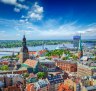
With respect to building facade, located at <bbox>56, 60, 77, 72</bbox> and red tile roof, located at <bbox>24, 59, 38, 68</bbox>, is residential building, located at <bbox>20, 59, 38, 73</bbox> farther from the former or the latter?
building facade, located at <bbox>56, 60, 77, 72</bbox>

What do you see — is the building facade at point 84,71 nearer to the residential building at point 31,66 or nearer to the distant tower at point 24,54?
the residential building at point 31,66

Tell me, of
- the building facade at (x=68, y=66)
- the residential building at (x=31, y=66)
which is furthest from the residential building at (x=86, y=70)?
the residential building at (x=31, y=66)

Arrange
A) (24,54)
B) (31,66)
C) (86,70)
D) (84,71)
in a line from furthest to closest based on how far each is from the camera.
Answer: (84,71), (86,70), (24,54), (31,66)

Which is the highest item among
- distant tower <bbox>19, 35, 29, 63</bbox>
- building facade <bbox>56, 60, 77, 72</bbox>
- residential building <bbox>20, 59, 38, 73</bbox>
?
distant tower <bbox>19, 35, 29, 63</bbox>

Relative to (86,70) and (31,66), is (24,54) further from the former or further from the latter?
(86,70)

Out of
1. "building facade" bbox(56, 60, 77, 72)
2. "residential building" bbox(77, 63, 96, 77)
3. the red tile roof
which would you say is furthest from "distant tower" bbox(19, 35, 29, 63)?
"building facade" bbox(56, 60, 77, 72)

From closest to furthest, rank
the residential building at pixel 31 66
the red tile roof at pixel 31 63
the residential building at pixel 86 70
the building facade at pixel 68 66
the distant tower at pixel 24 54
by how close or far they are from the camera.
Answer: the residential building at pixel 31 66
the red tile roof at pixel 31 63
the distant tower at pixel 24 54
the residential building at pixel 86 70
the building facade at pixel 68 66

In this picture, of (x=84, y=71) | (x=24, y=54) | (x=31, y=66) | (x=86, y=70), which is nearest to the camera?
(x=31, y=66)

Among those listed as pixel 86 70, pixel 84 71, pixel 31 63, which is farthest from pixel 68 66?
pixel 31 63

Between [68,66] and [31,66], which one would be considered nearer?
[31,66]

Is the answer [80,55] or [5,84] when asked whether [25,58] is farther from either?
[80,55]

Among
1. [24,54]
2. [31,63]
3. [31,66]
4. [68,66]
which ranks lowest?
[68,66]
